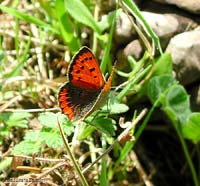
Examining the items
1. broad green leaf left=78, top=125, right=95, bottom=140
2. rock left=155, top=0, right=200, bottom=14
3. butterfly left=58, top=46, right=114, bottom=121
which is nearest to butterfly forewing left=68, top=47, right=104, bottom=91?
butterfly left=58, top=46, right=114, bottom=121

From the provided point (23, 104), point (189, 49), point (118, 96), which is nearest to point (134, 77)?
point (118, 96)

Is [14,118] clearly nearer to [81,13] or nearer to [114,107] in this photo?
[114,107]

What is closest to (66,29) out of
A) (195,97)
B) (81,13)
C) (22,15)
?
(81,13)

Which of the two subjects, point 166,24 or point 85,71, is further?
point 166,24

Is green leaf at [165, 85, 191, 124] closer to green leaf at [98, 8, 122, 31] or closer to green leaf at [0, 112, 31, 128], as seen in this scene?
green leaf at [98, 8, 122, 31]

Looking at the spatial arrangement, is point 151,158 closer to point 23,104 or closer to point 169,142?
point 169,142
